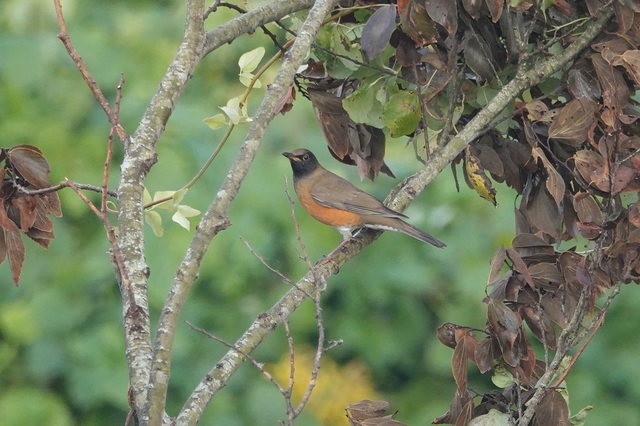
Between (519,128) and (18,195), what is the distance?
4.43 feet

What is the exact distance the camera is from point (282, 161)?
622 cm

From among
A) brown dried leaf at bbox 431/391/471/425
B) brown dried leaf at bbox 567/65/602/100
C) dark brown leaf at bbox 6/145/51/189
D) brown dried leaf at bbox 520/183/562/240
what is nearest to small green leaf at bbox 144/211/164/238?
dark brown leaf at bbox 6/145/51/189

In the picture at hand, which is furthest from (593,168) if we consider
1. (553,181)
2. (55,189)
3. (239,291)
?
(239,291)

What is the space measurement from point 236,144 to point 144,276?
4011 mm

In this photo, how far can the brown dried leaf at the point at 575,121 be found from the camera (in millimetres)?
2568

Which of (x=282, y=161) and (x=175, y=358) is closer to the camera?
(x=175, y=358)

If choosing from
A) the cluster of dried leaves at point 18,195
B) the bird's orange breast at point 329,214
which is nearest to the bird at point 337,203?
the bird's orange breast at point 329,214

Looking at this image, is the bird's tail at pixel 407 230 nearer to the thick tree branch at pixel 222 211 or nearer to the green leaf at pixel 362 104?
the green leaf at pixel 362 104

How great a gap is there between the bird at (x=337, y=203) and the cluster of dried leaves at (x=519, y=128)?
4.27 ft

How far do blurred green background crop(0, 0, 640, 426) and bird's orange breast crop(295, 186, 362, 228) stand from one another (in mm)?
514

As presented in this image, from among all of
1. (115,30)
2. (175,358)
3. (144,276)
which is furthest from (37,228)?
(115,30)

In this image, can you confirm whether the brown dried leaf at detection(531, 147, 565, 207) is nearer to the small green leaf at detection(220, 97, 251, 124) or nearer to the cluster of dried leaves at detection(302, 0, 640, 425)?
the cluster of dried leaves at detection(302, 0, 640, 425)

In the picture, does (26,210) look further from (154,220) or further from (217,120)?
(217,120)

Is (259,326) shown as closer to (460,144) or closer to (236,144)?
(460,144)
